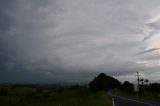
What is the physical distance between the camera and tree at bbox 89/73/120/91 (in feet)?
493

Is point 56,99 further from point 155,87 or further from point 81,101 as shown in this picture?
point 81,101

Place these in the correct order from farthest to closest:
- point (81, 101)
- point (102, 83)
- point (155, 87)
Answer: point (102, 83) → point (155, 87) → point (81, 101)

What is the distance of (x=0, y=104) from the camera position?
88812 mm

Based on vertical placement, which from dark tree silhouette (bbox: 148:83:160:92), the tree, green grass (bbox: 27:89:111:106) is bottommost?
green grass (bbox: 27:89:111:106)

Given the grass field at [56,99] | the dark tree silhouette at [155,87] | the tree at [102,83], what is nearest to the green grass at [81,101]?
the grass field at [56,99]

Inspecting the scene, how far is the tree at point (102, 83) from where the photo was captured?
150 meters

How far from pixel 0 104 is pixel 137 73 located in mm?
45806

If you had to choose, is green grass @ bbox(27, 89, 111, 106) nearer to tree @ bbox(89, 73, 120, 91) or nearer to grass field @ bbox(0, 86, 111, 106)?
grass field @ bbox(0, 86, 111, 106)

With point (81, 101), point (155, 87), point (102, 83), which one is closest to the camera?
point (81, 101)

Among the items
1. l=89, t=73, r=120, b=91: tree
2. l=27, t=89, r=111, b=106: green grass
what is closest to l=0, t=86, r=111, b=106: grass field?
l=27, t=89, r=111, b=106: green grass

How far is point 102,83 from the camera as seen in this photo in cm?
15575

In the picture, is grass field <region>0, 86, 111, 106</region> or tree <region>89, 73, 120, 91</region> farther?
tree <region>89, 73, 120, 91</region>

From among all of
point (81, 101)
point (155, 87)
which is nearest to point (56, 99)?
point (155, 87)

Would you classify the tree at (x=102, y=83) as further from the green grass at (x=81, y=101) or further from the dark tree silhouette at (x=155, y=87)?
the green grass at (x=81, y=101)
